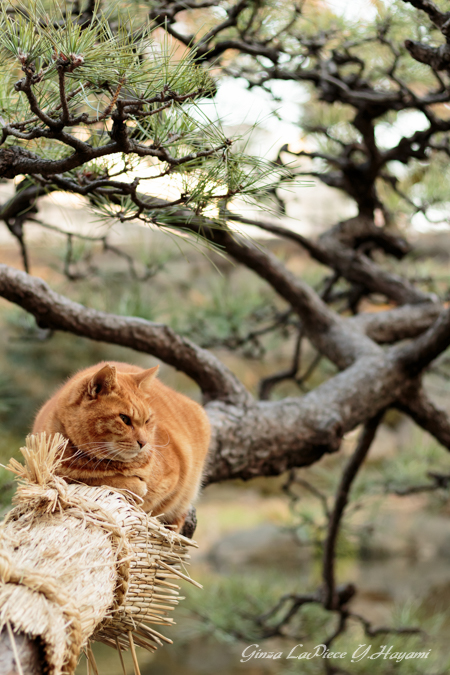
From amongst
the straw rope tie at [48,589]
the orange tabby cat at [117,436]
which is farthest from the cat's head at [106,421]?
the straw rope tie at [48,589]

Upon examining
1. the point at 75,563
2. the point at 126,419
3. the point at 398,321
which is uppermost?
the point at 398,321

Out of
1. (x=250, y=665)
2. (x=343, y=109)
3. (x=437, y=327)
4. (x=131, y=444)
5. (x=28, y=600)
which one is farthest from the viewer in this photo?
(x=250, y=665)

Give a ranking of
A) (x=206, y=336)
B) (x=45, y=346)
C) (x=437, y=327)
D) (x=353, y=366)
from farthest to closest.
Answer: (x=45, y=346)
(x=206, y=336)
(x=353, y=366)
(x=437, y=327)

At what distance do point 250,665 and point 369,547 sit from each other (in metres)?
1.20

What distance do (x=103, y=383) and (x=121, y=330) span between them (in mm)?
396

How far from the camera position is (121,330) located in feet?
3.80

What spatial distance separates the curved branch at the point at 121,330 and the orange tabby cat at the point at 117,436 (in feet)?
0.85

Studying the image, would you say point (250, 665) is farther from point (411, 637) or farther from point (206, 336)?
point (206, 336)

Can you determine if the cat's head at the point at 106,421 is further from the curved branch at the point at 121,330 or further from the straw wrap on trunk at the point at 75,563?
the curved branch at the point at 121,330

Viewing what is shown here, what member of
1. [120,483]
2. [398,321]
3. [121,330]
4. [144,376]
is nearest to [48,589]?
[120,483]

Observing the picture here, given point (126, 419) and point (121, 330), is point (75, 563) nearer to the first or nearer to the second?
point (126, 419)

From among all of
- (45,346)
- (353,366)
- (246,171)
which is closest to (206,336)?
(353,366)

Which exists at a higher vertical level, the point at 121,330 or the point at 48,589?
the point at 121,330

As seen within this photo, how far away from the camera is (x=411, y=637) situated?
6.39 ft
